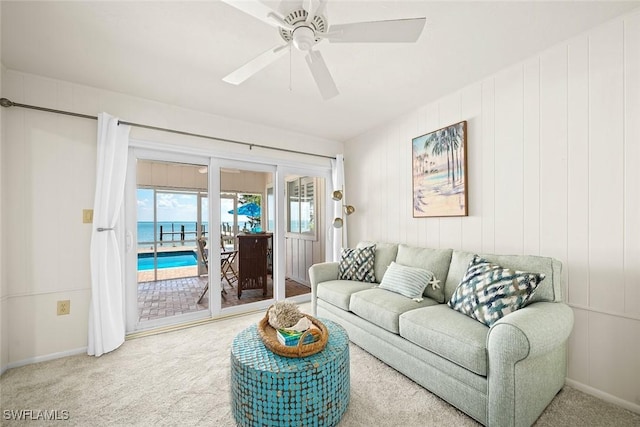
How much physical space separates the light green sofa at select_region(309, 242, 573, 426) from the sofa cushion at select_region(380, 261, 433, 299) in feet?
0.24

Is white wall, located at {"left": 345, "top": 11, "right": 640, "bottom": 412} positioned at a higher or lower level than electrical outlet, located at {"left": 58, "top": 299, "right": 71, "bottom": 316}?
higher

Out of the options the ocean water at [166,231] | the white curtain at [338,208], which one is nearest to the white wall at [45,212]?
the ocean water at [166,231]

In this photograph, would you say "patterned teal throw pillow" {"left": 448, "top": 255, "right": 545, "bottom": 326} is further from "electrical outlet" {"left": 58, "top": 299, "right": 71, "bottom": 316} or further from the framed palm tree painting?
"electrical outlet" {"left": 58, "top": 299, "right": 71, "bottom": 316}

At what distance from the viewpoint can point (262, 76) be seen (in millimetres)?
2486

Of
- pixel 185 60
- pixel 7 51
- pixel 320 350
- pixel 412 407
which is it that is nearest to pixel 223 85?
pixel 185 60

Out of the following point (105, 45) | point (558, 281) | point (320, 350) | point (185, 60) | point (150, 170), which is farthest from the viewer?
point (150, 170)

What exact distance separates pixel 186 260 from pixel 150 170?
1.18m

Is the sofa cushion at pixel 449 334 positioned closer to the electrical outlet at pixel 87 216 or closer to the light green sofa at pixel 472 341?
the light green sofa at pixel 472 341

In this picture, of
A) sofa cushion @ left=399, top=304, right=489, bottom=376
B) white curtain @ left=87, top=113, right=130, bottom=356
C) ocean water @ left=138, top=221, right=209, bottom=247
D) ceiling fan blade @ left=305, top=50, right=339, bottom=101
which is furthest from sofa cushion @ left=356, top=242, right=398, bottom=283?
white curtain @ left=87, top=113, right=130, bottom=356

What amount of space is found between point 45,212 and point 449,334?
11.3 feet

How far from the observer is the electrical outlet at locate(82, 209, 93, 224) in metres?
2.61

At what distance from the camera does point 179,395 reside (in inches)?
75.2

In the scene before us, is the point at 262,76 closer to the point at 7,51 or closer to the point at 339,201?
the point at 7,51

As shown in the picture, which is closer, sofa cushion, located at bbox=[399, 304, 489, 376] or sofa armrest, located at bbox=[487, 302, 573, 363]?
sofa armrest, located at bbox=[487, 302, 573, 363]
